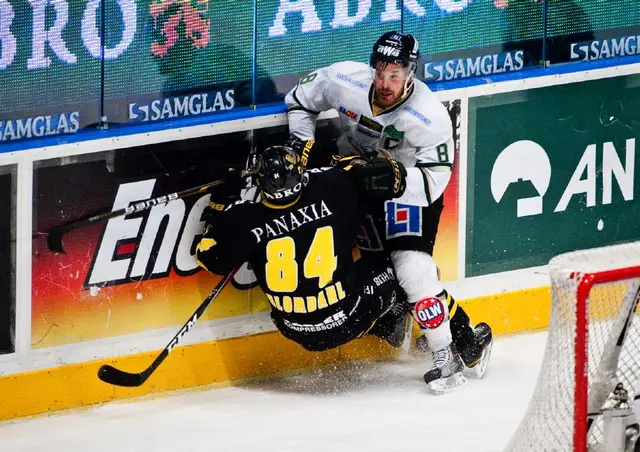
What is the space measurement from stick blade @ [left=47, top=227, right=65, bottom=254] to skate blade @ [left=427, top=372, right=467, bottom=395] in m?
1.47

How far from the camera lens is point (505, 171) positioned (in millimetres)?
7223

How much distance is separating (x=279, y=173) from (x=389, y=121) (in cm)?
63

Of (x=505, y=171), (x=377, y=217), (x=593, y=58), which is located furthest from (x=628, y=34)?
(x=377, y=217)

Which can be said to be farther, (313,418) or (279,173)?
(313,418)

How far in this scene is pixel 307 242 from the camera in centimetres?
625

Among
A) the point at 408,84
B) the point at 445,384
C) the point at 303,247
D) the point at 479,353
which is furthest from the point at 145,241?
the point at 479,353

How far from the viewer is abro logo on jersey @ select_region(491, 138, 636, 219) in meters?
7.23

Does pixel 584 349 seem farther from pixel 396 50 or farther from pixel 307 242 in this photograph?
pixel 396 50

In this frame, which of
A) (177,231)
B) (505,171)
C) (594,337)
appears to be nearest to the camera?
(594,337)

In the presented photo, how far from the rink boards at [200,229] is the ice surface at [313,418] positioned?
12cm

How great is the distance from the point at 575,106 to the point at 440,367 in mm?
1445

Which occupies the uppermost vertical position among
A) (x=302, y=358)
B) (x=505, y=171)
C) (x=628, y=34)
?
(x=628, y=34)

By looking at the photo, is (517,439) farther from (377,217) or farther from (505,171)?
(505,171)

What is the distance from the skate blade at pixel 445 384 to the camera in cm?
654
